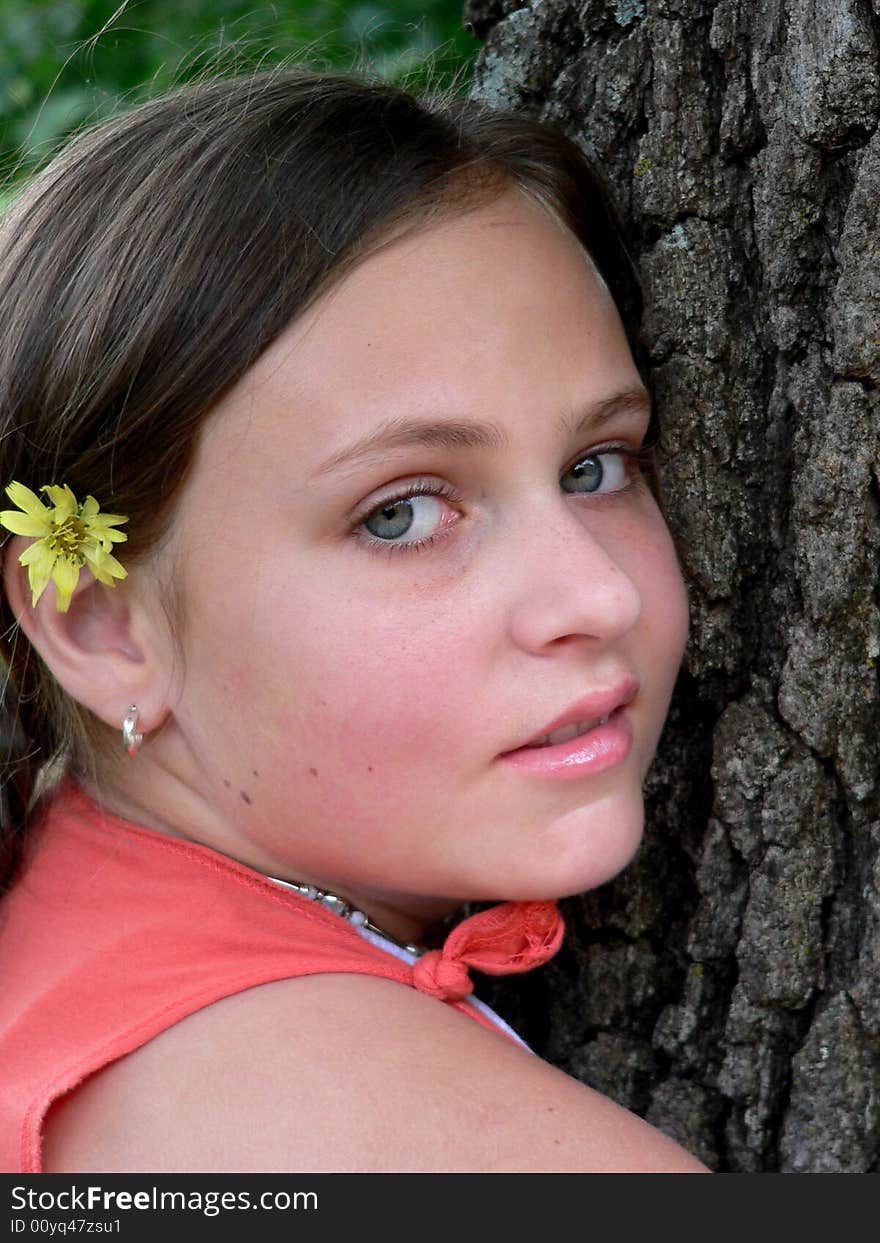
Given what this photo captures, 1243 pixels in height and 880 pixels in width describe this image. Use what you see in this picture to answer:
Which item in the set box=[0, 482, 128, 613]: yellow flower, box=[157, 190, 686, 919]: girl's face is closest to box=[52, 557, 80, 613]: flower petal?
box=[0, 482, 128, 613]: yellow flower

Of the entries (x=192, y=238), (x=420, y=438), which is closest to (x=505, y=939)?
(x=420, y=438)

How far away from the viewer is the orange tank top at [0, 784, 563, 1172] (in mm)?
1572

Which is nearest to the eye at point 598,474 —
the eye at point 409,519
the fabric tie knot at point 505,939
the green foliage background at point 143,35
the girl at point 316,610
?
the girl at point 316,610

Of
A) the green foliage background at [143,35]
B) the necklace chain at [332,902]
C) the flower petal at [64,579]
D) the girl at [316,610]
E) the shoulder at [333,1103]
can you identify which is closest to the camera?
the shoulder at [333,1103]

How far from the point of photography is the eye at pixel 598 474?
1.89m

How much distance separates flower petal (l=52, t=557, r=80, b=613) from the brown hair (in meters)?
0.08

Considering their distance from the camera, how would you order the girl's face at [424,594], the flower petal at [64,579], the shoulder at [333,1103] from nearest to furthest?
1. the shoulder at [333,1103]
2. the girl's face at [424,594]
3. the flower petal at [64,579]

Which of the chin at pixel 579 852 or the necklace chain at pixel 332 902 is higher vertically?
the chin at pixel 579 852

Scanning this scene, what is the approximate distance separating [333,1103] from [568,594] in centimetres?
62

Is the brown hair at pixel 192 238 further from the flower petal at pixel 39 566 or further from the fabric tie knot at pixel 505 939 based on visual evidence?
the fabric tie knot at pixel 505 939

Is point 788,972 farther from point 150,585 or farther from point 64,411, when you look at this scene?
point 64,411

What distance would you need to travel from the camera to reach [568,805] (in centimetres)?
172

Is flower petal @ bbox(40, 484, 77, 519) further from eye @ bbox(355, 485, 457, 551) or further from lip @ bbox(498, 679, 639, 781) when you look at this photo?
lip @ bbox(498, 679, 639, 781)

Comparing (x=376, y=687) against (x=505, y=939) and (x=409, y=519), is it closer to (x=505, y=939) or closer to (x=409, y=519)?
(x=409, y=519)
